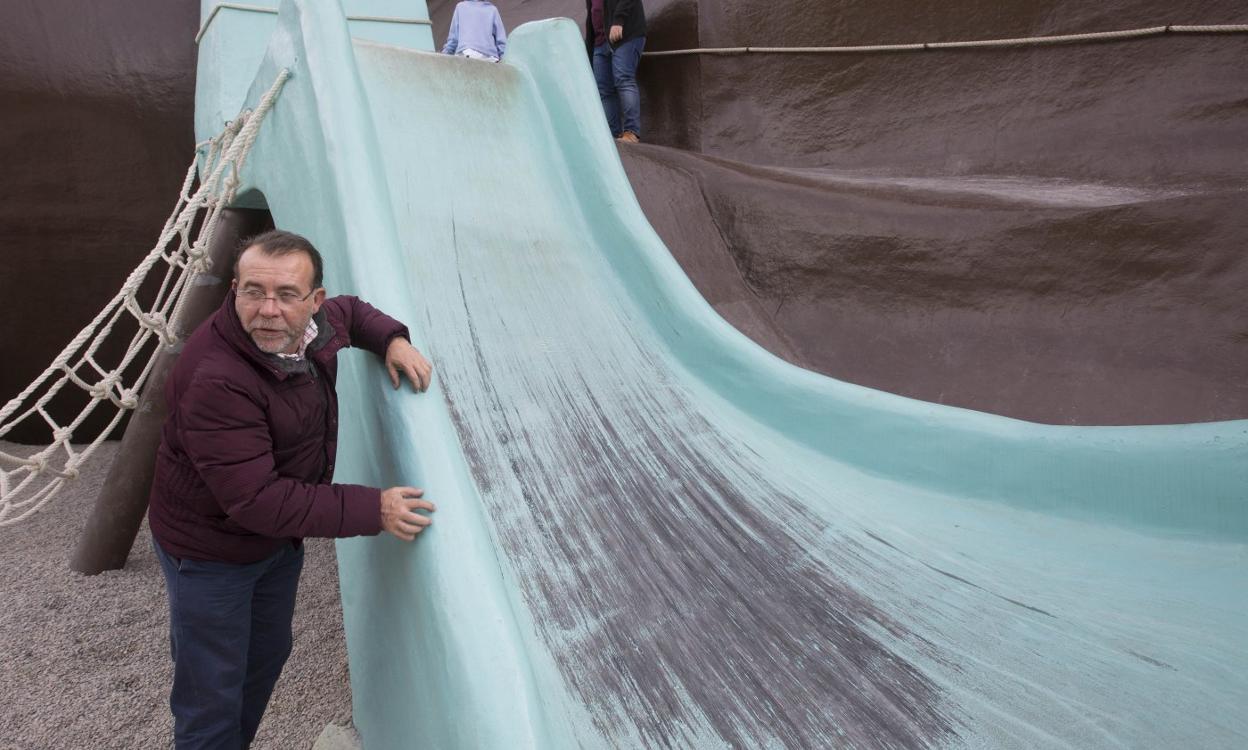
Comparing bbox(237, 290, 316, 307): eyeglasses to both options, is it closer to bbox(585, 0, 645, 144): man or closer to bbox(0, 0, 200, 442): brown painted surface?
bbox(585, 0, 645, 144): man

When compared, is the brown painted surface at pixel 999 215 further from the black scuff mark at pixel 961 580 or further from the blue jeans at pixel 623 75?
the blue jeans at pixel 623 75

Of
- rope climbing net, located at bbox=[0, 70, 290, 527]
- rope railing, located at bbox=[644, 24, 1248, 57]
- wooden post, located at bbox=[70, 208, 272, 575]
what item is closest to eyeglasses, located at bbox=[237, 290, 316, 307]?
rope climbing net, located at bbox=[0, 70, 290, 527]

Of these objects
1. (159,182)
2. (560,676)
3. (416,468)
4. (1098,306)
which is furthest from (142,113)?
(1098,306)

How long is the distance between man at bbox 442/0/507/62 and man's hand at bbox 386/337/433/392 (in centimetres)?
340

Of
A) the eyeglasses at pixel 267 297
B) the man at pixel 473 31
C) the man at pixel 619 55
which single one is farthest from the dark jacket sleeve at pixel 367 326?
the man at pixel 473 31

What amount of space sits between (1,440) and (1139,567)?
547 cm

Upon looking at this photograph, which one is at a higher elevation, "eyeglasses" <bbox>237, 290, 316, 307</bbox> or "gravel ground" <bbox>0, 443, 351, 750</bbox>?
"eyeglasses" <bbox>237, 290, 316, 307</bbox>

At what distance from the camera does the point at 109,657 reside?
2090mm

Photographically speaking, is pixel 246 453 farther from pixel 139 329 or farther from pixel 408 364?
pixel 139 329

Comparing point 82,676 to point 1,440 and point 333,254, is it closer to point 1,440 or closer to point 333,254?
point 333,254

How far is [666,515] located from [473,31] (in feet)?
11.9

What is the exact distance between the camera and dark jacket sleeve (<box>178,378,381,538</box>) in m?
1.06

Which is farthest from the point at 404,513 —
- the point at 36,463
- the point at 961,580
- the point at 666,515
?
the point at 961,580

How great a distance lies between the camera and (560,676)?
1.40 meters
